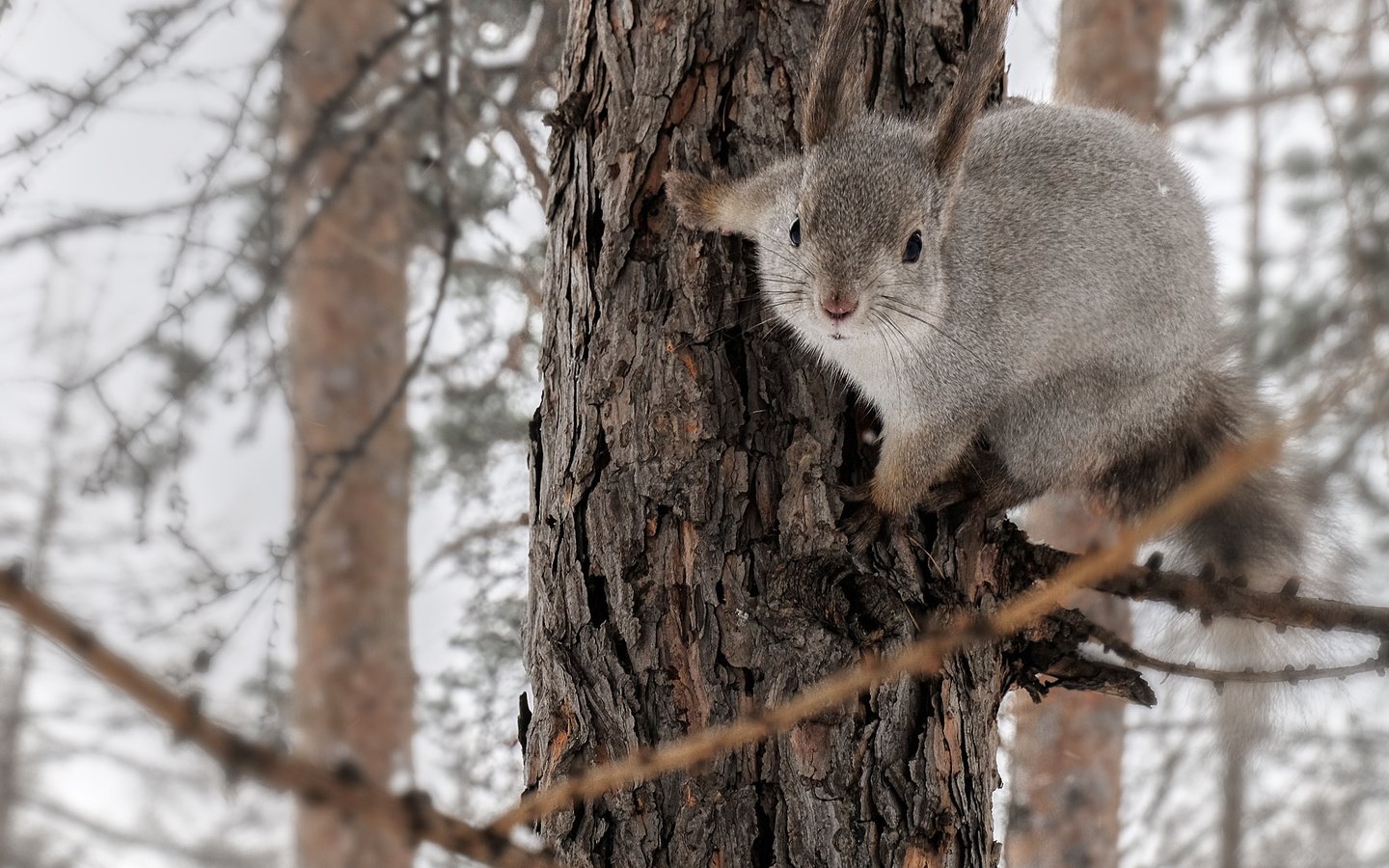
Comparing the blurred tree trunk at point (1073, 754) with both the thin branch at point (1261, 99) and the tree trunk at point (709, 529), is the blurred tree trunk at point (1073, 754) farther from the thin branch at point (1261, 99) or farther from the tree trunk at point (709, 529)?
the tree trunk at point (709, 529)

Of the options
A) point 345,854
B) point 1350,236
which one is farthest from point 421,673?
point 1350,236

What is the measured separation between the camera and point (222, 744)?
1.95 ft

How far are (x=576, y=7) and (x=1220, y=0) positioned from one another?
127 inches

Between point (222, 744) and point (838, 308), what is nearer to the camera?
point (222, 744)

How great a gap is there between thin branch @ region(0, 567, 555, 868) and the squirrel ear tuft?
119 centimetres

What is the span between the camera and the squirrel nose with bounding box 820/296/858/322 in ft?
5.46

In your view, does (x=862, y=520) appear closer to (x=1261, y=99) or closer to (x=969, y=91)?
(x=969, y=91)

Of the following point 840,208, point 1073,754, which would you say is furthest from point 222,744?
point 1073,754

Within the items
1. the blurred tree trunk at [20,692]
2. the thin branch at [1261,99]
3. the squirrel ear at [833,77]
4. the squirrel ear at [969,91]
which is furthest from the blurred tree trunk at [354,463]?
the thin branch at [1261,99]

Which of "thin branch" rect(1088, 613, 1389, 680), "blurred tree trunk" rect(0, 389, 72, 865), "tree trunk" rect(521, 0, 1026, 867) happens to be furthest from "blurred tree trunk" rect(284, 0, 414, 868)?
"thin branch" rect(1088, 613, 1389, 680)

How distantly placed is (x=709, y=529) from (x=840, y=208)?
510 millimetres

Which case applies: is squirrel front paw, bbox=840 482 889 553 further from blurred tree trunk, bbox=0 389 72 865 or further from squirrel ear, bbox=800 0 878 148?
blurred tree trunk, bbox=0 389 72 865

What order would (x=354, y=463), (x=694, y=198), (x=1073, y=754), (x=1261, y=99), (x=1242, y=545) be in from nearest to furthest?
(x=694, y=198), (x=1242, y=545), (x=1073, y=754), (x=354, y=463), (x=1261, y=99)

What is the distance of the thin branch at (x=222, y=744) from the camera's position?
576 mm
